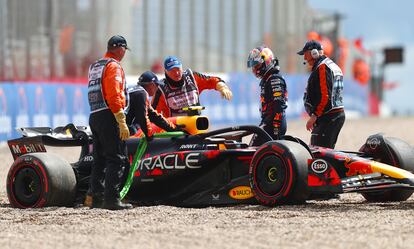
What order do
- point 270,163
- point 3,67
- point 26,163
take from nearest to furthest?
point 270,163
point 26,163
point 3,67

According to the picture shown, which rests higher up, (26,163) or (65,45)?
(65,45)

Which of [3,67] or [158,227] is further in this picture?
[3,67]

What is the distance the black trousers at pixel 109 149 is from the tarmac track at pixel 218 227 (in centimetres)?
28

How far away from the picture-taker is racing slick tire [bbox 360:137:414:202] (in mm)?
10023

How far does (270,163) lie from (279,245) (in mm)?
2315

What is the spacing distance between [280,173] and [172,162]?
1.22 metres

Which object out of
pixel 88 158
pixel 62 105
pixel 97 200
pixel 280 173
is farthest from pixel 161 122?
pixel 62 105

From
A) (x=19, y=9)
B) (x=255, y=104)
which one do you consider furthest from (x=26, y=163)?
(x=255, y=104)

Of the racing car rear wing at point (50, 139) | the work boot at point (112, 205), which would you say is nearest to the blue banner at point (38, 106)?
the racing car rear wing at point (50, 139)

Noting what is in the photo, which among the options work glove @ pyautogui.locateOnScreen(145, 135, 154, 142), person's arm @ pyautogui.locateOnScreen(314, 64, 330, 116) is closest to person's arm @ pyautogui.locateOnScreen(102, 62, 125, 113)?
work glove @ pyautogui.locateOnScreen(145, 135, 154, 142)

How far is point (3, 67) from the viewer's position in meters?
23.4

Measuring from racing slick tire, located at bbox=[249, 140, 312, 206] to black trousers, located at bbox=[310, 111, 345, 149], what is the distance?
1.57m

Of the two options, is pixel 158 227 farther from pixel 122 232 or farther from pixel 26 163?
pixel 26 163

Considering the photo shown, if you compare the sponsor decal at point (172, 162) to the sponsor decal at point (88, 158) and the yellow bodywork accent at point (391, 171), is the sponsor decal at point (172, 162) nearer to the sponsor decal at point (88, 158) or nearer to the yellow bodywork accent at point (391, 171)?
the sponsor decal at point (88, 158)
